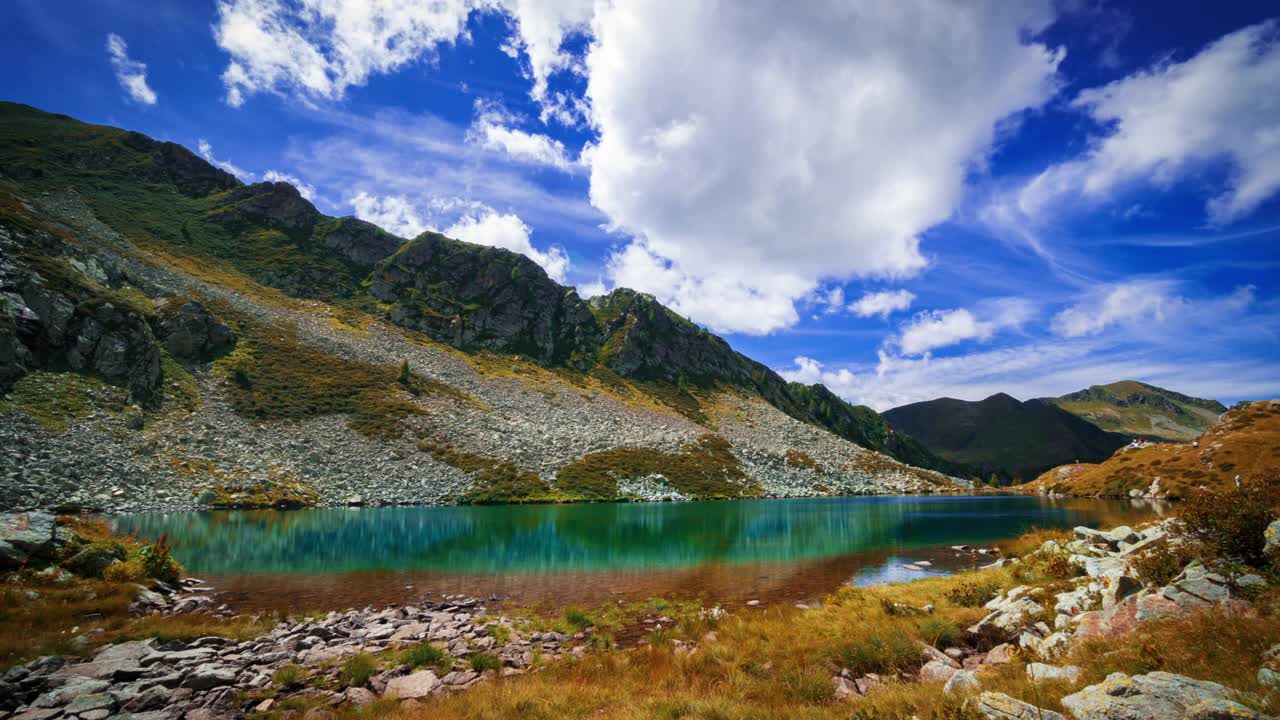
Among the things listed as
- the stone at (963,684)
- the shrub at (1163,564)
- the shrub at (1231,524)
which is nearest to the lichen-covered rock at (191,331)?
the stone at (963,684)

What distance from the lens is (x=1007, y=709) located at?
639 centimetres

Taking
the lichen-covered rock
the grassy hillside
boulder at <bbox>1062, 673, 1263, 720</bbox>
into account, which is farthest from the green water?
the lichen-covered rock

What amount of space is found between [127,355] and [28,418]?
781 inches

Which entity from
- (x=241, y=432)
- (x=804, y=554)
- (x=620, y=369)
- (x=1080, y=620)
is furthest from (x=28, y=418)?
(x=620, y=369)

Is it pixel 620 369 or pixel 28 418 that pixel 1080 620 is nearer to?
pixel 28 418

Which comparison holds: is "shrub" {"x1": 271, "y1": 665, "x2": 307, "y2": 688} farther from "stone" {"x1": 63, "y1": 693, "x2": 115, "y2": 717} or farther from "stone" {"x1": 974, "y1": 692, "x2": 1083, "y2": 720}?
"stone" {"x1": 974, "y1": 692, "x2": 1083, "y2": 720}

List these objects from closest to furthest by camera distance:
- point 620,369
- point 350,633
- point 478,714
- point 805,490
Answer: point 478,714
point 350,633
point 805,490
point 620,369

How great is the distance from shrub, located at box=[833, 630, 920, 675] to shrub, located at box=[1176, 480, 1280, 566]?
6.42 meters

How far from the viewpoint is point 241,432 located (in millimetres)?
66125

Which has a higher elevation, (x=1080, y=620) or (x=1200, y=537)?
(x=1200, y=537)

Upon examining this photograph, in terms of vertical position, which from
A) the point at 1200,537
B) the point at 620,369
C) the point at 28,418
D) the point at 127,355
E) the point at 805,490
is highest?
the point at 620,369

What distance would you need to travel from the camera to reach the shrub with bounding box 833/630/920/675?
11125 millimetres

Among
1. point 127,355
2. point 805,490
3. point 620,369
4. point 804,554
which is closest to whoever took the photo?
point 804,554

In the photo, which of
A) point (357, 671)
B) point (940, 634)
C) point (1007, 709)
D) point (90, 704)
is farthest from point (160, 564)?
point (940, 634)
